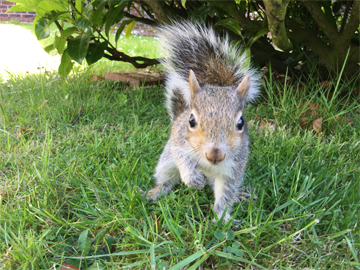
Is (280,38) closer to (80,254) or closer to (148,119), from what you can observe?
(148,119)

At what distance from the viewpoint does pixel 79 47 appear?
2.29 meters

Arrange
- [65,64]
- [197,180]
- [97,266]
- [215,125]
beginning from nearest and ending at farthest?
[97,266], [215,125], [197,180], [65,64]

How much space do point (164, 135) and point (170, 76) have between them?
444 millimetres

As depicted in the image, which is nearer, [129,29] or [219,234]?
[219,234]

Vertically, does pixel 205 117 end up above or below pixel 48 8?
below

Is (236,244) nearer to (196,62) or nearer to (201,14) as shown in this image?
(196,62)

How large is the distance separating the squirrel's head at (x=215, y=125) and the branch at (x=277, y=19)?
580 mm

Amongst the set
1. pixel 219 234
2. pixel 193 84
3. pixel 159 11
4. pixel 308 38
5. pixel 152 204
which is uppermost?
pixel 159 11

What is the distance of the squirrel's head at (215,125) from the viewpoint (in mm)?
1194

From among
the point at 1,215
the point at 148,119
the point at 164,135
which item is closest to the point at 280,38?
the point at 164,135

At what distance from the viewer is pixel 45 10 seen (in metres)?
2.16

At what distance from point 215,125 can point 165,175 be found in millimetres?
515

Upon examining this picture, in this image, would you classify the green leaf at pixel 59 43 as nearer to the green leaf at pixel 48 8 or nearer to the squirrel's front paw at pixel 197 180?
the green leaf at pixel 48 8

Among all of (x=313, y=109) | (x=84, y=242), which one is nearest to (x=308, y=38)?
(x=313, y=109)
